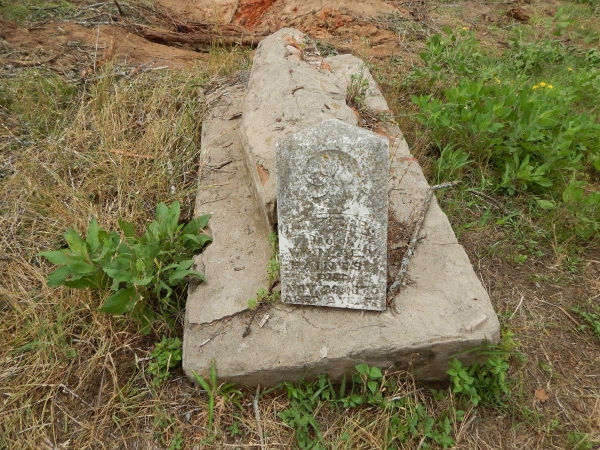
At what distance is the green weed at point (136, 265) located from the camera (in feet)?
6.56

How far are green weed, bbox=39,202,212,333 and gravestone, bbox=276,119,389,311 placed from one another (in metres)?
0.56

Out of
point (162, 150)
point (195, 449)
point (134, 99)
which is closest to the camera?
point (195, 449)

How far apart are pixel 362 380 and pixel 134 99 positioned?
Answer: 279 centimetres

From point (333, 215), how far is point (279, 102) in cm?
120

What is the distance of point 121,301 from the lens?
78.2 inches

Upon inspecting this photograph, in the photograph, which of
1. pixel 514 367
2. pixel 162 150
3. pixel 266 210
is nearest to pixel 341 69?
pixel 162 150

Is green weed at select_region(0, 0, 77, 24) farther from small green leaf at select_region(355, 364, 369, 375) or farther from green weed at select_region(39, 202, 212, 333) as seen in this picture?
small green leaf at select_region(355, 364, 369, 375)

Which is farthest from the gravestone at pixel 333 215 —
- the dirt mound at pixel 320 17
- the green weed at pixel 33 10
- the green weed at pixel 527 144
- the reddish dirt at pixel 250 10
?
the reddish dirt at pixel 250 10

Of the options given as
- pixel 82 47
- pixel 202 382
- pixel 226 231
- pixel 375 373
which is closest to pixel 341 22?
pixel 82 47

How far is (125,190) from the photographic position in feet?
9.17

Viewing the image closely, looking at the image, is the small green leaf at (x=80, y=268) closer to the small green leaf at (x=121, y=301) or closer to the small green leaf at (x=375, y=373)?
the small green leaf at (x=121, y=301)

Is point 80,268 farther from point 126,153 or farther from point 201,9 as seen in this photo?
point 201,9

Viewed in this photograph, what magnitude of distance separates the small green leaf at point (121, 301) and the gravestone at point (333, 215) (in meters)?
0.69

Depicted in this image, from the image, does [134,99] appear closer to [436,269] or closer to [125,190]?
[125,190]
